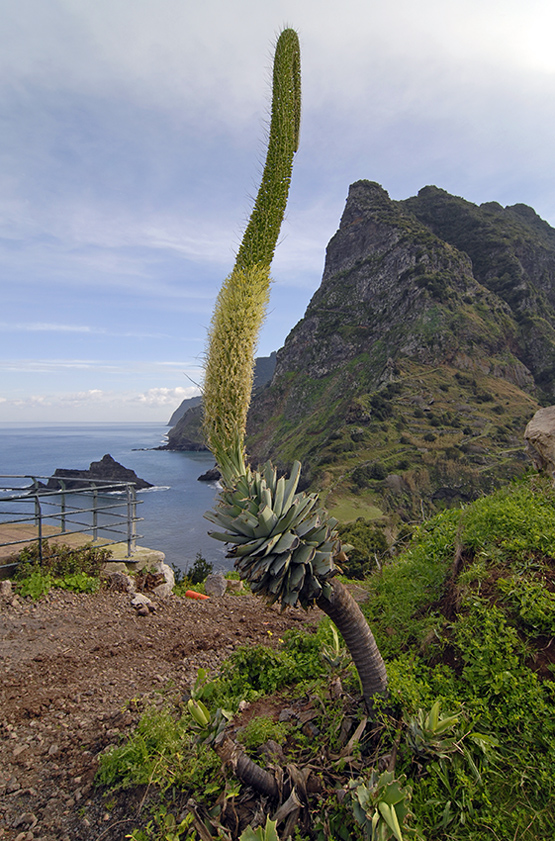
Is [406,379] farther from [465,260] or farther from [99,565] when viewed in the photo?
[99,565]

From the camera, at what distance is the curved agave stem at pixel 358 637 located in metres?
3.10

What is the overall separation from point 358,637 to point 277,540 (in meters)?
1.11

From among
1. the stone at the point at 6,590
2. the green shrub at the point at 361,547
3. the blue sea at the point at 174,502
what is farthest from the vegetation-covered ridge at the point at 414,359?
the stone at the point at 6,590

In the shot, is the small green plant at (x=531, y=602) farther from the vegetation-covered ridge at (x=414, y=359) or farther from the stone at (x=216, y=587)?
the vegetation-covered ridge at (x=414, y=359)

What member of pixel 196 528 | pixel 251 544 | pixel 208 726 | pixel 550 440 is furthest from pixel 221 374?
pixel 196 528

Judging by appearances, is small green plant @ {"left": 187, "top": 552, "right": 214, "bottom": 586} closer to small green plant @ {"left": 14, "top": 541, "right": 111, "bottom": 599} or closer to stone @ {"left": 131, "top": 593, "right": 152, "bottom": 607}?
small green plant @ {"left": 14, "top": 541, "right": 111, "bottom": 599}

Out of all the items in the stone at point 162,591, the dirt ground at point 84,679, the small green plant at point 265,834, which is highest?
the small green plant at point 265,834

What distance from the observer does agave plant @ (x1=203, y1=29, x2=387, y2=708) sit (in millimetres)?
2902

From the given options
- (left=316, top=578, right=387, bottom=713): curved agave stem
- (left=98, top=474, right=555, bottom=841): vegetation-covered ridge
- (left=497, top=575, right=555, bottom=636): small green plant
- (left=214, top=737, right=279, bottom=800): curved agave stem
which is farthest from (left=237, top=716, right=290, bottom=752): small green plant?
(left=497, top=575, right=555, bottom=636): small green plant

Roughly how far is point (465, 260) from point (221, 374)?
108 m

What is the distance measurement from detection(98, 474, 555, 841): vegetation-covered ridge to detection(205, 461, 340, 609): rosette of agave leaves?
4.05 ft

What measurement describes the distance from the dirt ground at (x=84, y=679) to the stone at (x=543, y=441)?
450 centimetres

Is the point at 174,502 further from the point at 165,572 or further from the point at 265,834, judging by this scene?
the point at 265,834

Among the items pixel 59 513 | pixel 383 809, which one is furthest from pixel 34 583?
pixel 383 809
